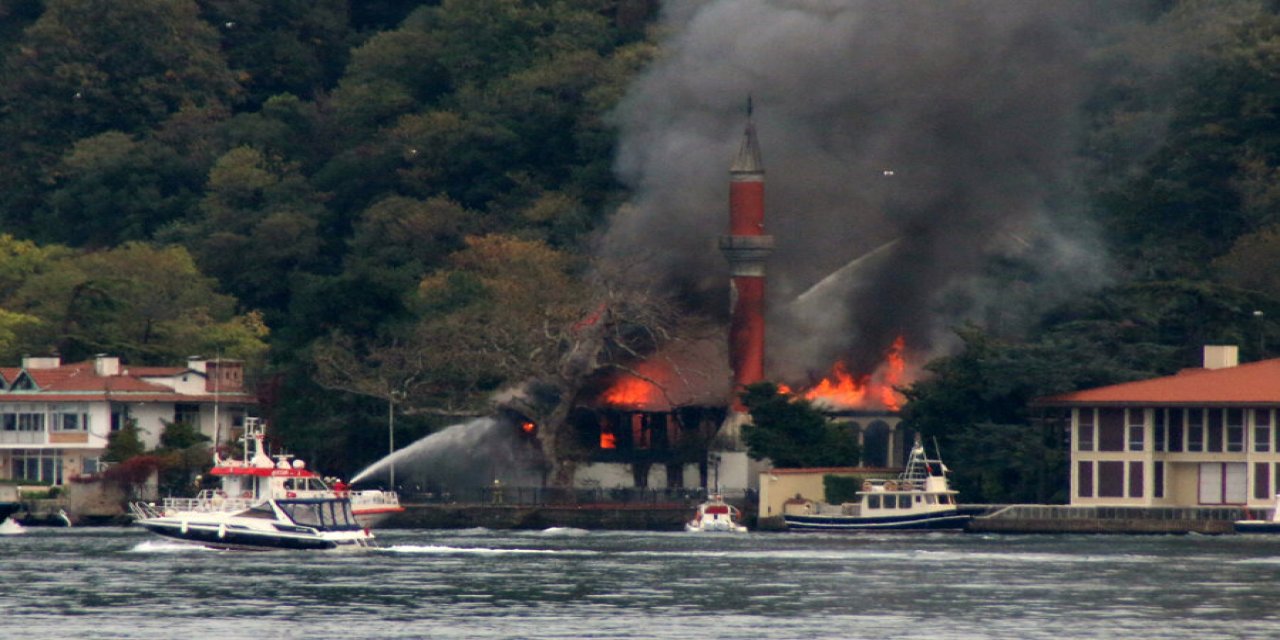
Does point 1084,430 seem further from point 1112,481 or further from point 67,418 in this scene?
point 67,418

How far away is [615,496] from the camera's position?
5017 inches

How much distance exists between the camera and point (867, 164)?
139 meters

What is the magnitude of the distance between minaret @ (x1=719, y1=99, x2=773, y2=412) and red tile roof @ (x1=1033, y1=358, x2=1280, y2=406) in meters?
17.1

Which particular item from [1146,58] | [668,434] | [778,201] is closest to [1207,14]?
[1146,58]

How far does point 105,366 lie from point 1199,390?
1844 inches

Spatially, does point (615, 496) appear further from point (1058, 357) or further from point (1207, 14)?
→ point (1207, 14)

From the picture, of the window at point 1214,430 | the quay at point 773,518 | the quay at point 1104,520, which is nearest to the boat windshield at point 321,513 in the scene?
the quay at point 773,518

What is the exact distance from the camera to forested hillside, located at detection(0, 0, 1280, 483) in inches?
5039

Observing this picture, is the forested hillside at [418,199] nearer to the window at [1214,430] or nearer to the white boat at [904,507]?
the white boat at [904,507]

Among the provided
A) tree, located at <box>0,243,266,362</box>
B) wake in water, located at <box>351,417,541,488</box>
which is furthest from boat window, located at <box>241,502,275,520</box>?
tree, located at <box>0,243,266,362</box>

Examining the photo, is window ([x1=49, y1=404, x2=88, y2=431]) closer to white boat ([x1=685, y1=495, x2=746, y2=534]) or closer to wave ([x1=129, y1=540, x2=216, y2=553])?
wave ([x1=129, y1=540, x2=216, y2=553])

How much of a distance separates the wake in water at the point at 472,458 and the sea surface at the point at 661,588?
644 inches

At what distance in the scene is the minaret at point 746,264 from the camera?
13275cm

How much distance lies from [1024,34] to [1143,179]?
26.5 ft
